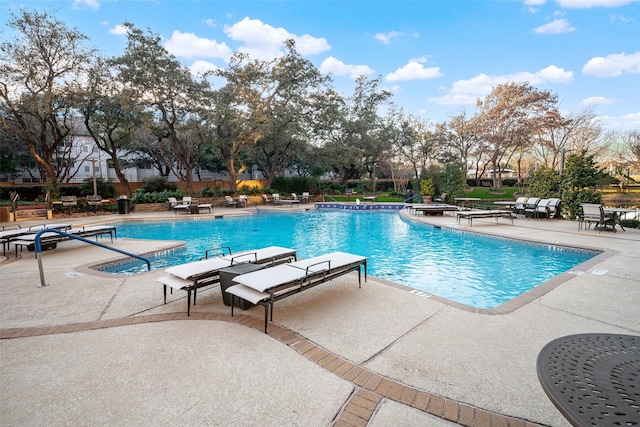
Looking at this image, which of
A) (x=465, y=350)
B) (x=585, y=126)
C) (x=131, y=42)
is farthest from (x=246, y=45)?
(x=585, y=126)

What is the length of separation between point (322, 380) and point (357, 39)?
17.9m

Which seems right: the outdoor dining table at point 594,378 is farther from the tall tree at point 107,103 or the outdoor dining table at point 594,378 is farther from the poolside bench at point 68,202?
the tall tree at point 107,103

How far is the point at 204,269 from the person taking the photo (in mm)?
4316

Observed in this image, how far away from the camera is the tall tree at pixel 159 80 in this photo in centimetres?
1752

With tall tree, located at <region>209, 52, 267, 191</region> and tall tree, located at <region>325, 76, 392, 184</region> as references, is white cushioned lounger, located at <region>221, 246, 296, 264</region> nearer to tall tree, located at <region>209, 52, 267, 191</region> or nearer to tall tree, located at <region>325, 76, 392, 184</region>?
tall tree, located at <region>209, 52, 267, 191</region>

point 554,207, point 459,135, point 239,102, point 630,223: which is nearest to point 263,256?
point 630,223

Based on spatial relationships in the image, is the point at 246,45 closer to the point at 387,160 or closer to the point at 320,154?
the point at 320,154

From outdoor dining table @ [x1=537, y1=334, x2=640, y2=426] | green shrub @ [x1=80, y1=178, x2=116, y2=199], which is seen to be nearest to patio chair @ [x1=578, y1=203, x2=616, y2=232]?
outdoor dining table @ [x1=537, y1=334, x2=640, y2=426]

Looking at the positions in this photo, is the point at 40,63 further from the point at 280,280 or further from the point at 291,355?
the point at 291,355

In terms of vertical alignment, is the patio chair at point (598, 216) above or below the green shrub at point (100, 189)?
below

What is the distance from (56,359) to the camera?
2.98 metres

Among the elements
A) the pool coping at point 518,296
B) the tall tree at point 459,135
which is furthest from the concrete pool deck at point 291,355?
the tall tree at point 459,135

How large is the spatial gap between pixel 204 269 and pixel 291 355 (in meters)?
1.92

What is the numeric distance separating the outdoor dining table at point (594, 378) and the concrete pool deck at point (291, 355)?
0.41 m
